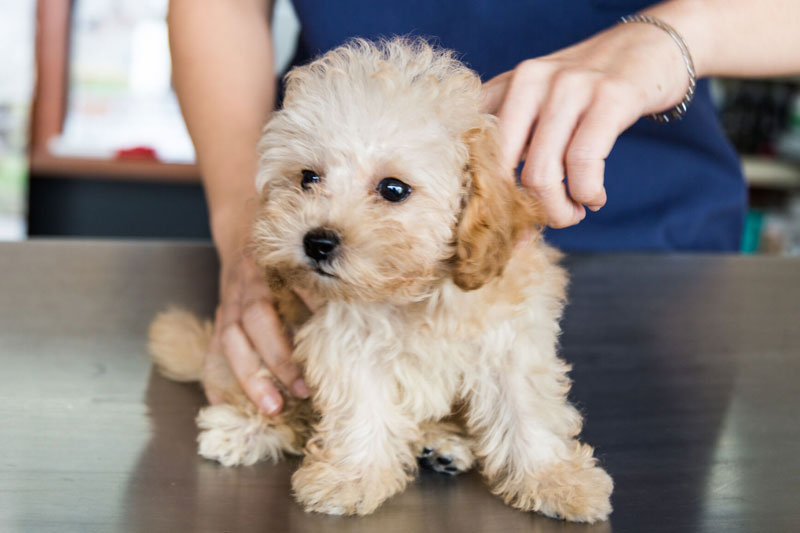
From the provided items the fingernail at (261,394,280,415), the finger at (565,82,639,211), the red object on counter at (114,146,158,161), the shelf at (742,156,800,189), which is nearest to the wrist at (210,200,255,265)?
the fingernail at (261,394,280,415)

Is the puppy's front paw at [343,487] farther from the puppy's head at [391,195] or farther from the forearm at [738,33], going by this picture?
the forearm at [738,33]

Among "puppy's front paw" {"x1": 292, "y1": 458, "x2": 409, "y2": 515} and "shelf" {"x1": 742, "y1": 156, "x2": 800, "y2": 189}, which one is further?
"shelf" {"x1": 742, "y1": 156, "x2": 800, "y2": 189}

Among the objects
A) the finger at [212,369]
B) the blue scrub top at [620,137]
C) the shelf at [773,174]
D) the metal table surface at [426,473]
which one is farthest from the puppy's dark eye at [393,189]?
the shelf at [773,174]

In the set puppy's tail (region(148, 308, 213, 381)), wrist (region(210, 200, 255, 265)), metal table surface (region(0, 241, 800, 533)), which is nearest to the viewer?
metal table surface (region(0, 241, 800, 533))

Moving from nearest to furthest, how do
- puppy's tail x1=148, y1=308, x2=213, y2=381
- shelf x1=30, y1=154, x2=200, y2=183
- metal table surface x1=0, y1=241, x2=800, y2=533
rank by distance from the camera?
metal table surface x1=0, y1=241, x2=800, y2=533
puppy's tail x1=148, y1=308, x2=213, y2=381
shelf x1=30, y1=154, x2=200, y2=183

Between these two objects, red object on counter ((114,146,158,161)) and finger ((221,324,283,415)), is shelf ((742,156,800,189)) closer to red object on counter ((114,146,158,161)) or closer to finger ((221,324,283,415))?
red object on counter ((114,146,158,161))

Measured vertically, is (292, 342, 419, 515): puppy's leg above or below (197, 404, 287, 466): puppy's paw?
above

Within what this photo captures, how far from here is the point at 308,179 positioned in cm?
95

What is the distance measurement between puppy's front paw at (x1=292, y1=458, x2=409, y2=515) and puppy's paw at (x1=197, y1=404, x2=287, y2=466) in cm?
9

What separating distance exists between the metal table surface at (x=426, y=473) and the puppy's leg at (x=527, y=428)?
0.04 meters

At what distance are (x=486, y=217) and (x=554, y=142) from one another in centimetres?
13

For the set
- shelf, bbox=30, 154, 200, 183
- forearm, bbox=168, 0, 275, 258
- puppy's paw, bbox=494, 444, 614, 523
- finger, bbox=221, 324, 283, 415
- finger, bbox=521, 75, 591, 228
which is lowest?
shelf, bbox=30, 154, 200, 183

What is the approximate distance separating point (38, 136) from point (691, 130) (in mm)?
2809

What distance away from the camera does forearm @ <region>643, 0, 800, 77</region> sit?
A: 1108mm
